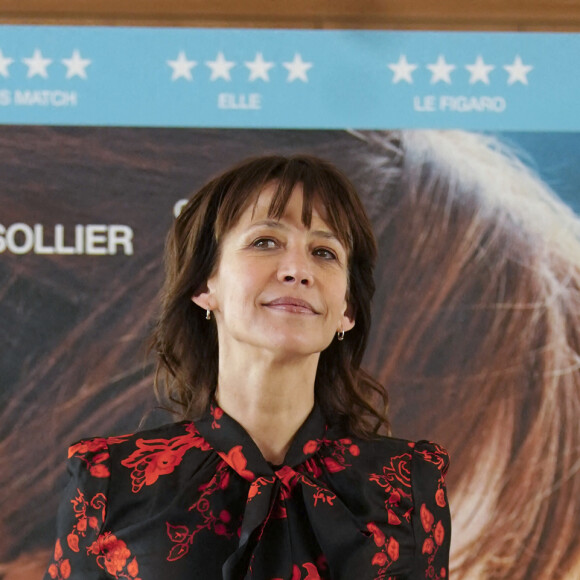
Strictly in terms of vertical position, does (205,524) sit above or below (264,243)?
below

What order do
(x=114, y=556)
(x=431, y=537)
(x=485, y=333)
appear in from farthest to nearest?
(x=485, y=333) < (x=431, y=537) < (x=114, y=556)

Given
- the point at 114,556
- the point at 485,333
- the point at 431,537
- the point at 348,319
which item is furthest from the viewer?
the point at 485,333

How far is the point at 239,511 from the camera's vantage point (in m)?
1.25

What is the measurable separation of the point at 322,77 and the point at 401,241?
47 cm

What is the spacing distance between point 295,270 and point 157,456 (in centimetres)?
35

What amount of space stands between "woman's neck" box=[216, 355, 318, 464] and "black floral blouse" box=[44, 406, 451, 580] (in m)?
0.02

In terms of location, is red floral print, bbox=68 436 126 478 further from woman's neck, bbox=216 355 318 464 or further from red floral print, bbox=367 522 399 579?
red floral print, bbox=367 522 399 579

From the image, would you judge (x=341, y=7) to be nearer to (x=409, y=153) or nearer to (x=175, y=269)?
(x=409, y=153)

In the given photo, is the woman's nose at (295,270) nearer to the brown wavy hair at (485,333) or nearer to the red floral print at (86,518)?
the red floral print at (86,518)

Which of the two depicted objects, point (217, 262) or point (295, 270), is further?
point (217, 262)

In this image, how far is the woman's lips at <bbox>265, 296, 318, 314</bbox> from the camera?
1243mm

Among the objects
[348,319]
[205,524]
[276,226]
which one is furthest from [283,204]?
[205,524]

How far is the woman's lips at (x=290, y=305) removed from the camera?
1243 millimetres

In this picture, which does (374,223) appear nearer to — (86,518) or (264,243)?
(264,243)
